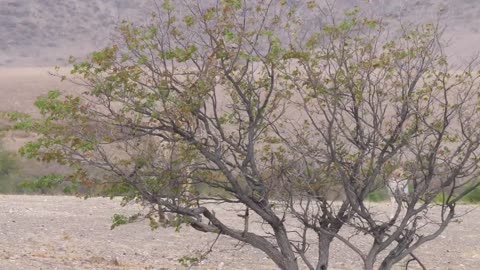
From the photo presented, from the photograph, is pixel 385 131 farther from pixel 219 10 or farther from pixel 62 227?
pixel 62 227

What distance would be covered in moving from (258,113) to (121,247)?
296 inches

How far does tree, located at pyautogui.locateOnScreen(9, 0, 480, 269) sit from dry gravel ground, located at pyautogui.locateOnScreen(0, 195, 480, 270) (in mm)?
4215

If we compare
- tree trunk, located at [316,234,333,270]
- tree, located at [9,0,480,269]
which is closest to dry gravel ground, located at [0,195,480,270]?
tree trunk, located at [316,234,333,270]

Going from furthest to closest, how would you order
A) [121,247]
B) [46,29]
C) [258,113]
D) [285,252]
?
[46,29], [121,247], [285,252], [258,113]

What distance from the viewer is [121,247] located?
15.7 metres

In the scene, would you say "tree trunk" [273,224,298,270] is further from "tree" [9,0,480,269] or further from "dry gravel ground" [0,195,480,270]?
"dry gravel ground" [0,195,480,270]

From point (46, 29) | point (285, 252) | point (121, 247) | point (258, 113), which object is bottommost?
point (285, 252)

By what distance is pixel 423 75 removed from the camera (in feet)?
28.9

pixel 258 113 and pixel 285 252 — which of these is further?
pixel 285 252

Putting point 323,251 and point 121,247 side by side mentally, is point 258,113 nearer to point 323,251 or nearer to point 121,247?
point 323,251

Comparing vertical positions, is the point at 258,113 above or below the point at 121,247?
above

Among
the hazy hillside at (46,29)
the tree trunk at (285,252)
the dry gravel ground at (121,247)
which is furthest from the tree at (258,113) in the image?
the hazy hillside at (46,29)

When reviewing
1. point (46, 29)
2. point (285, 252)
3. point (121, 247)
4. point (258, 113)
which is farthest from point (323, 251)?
point (46, 29)

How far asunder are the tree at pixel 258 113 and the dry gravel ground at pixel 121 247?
166 inches
